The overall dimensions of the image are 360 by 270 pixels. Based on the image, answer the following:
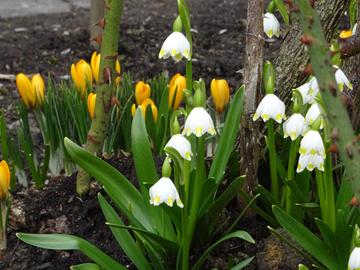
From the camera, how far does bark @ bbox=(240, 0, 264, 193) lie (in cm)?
244

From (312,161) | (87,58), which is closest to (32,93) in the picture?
(312,161)

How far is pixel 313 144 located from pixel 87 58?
334 centimetres

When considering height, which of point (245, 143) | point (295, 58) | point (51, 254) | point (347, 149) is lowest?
point (51, 254)

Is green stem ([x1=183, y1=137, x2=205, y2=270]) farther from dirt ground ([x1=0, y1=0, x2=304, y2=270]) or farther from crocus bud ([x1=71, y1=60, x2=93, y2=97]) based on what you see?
crocus bud ([x1=71, y1=60, x2=93, y2=97])

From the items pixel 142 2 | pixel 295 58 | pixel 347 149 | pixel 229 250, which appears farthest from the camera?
pixel 142 2

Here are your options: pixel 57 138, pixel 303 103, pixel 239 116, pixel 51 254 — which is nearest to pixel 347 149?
pixel 303 103

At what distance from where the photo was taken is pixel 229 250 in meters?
2.53

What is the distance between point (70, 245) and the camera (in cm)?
228

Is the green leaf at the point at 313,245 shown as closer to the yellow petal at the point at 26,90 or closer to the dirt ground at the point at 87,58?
Result: the dirt ground at the point at 87,58

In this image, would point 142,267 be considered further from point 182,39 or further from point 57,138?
point 57,138

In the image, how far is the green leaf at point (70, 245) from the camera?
228cm

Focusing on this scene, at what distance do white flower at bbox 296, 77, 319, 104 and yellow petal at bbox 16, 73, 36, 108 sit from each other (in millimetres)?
1343

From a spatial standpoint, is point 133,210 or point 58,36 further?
point 58,36

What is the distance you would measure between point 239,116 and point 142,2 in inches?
189
